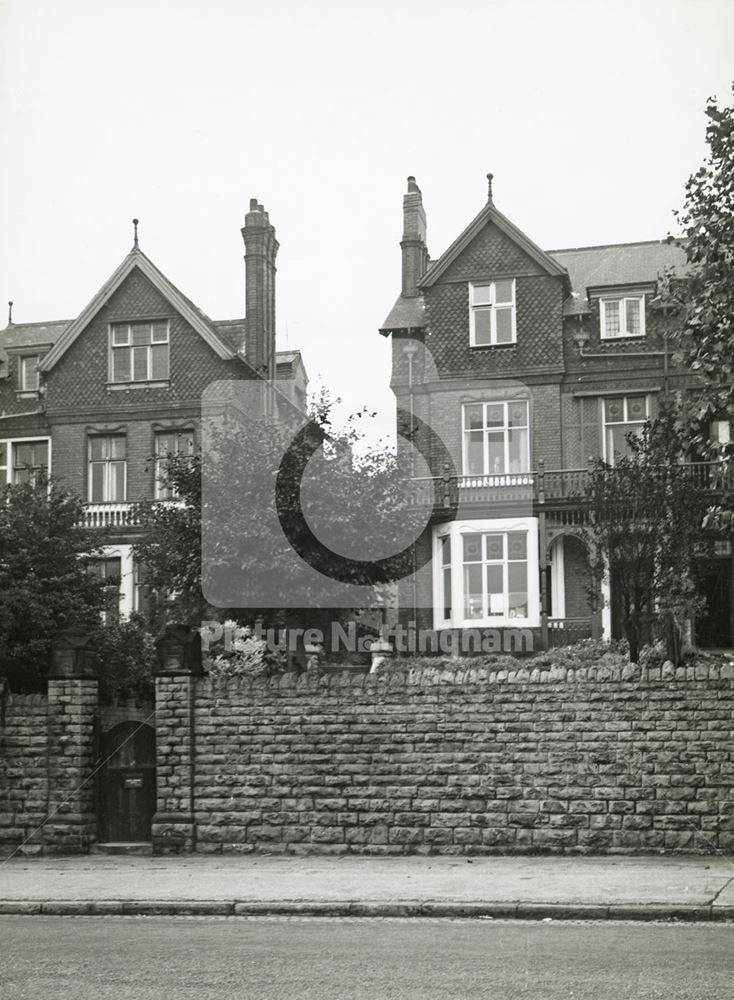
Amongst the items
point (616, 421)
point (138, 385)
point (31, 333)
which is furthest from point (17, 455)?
point (616, 421)

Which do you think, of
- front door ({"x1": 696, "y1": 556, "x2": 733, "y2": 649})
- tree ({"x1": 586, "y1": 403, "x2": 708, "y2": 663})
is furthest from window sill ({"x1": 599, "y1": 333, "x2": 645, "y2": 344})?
tree ({"x1": 586, "y1": 403, "x2": 708, "y2": 663})

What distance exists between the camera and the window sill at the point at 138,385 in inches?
1442

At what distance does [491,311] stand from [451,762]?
21102mm

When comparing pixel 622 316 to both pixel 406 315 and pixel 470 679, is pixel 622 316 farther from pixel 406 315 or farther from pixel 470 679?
pixel 470 679

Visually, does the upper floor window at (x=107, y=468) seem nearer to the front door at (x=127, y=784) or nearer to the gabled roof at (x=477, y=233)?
the gabled roof at (x=477, y=233)

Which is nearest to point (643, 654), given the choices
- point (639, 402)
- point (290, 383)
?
point (639, 402)

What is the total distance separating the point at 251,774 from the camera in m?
15.6

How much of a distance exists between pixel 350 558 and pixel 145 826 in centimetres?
808

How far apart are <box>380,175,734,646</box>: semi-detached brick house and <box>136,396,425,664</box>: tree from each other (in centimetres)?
889

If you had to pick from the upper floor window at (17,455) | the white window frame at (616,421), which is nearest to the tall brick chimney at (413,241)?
the white window frame at (616,421)

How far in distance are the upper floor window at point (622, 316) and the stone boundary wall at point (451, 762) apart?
19963mm

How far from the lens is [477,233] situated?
3441 cm

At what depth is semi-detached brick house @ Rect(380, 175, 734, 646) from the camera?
32.5 m

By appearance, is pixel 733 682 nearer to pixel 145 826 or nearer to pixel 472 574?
pixel 145 826
